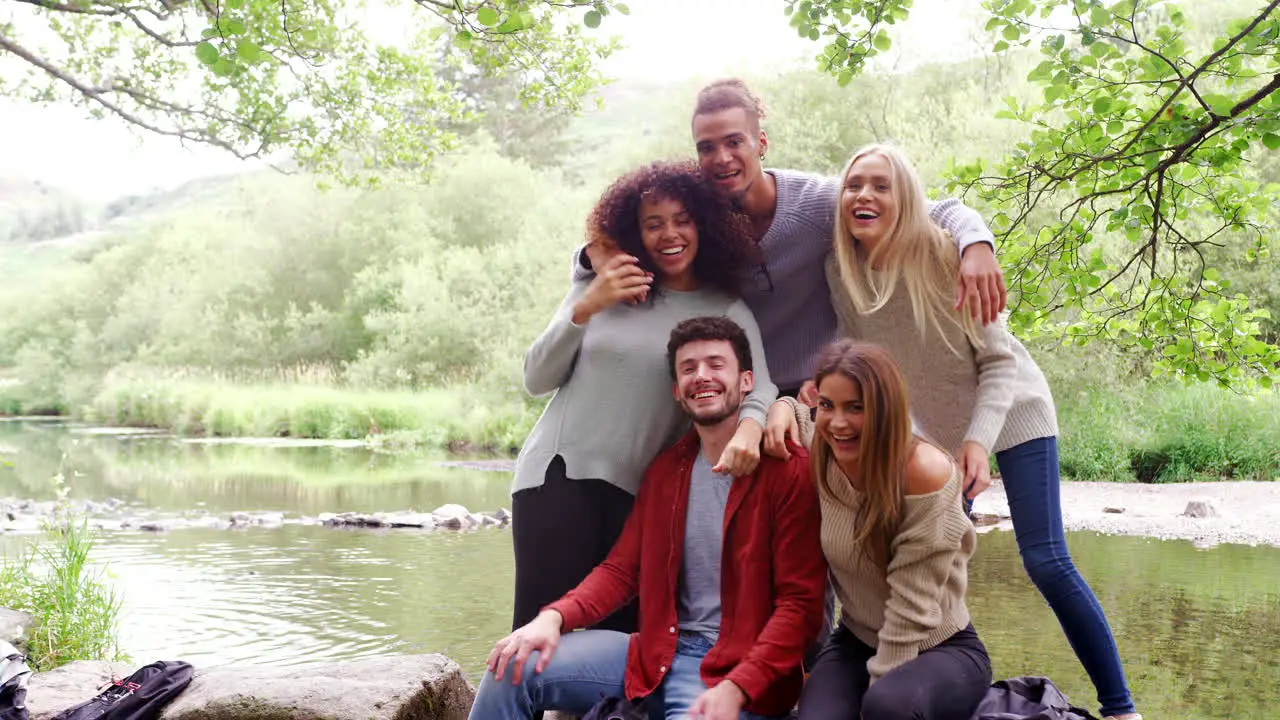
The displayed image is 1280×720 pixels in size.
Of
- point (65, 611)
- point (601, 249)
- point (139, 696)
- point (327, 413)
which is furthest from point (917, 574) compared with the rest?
point (327, 413)

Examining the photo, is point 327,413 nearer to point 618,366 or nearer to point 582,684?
point 618,366

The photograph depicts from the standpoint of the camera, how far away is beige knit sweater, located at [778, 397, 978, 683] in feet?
9.02

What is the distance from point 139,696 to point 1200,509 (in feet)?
33.9

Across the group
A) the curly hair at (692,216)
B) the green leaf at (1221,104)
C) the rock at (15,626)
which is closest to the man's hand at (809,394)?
the curly hair at (692,216)

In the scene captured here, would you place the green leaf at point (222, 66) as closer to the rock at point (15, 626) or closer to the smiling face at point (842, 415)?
the smiling face at point (842, 415)

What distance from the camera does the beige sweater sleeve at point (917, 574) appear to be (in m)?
2.74

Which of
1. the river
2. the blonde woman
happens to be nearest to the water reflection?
the river

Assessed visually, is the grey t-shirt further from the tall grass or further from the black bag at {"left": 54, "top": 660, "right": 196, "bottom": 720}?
the tall grass

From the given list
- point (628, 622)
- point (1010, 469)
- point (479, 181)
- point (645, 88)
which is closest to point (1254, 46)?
point (1010, 469)

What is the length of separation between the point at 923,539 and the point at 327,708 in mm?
1987

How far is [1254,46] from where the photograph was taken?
4.16 meters

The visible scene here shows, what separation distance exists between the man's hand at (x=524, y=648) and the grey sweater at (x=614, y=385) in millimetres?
440

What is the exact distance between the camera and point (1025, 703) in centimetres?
280

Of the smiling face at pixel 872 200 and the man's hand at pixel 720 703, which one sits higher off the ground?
the smiling face at pixel 872 200
